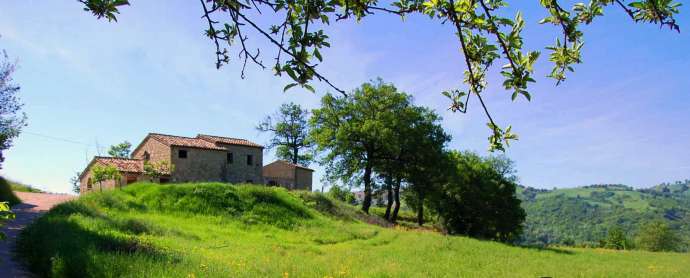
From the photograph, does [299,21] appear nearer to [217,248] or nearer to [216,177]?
[217,248]

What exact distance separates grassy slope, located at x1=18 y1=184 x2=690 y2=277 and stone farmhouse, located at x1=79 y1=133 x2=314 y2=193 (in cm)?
980

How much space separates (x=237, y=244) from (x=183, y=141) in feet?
85.0

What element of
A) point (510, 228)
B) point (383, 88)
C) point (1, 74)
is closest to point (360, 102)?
point (383, 88)

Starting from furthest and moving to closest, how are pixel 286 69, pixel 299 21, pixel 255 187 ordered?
1. pixel 255 187
2. pixel 299 21
3. pixel 286 69

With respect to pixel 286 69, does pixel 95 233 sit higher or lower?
lower

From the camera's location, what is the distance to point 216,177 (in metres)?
44.4

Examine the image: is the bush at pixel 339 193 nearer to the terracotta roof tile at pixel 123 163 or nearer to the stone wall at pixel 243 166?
the stone wall at pixel 243 166

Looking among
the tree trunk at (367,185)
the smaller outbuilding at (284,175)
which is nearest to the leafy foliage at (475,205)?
the tree trunk at (367,185)

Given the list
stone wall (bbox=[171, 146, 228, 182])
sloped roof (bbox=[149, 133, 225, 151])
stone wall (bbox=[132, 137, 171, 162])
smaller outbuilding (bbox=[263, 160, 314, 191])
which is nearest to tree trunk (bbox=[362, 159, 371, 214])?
smaller outbuilding (bbox=[263, 160, 314, 191])

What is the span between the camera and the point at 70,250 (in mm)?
10602

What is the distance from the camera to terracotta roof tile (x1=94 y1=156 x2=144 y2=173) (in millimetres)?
40206

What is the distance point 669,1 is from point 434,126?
48.9 m

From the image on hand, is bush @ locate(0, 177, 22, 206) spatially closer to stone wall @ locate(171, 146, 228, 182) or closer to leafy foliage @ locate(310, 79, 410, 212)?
stone wall @ locate(171, 146, 228, 182)

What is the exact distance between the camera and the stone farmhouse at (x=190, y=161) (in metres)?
41.3
